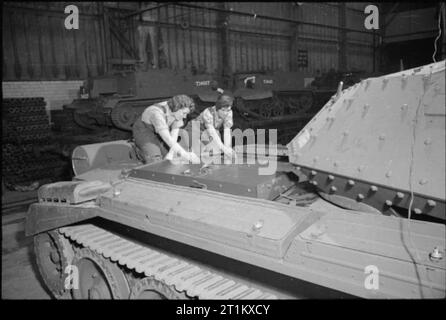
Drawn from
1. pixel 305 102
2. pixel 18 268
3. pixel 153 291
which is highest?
pixel 305 102

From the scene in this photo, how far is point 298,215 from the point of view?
2.36m

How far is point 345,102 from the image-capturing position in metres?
3.00

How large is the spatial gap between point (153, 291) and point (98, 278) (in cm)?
103

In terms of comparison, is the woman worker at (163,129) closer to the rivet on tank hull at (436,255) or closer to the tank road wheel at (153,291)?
the tank road wheel at (153,291)

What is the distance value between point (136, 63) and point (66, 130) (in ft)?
10.7

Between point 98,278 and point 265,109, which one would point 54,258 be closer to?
point 98,278

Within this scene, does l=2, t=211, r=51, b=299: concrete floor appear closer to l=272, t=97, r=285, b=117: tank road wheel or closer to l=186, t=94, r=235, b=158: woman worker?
l=186, t=94, r=235, b=158: woman worker

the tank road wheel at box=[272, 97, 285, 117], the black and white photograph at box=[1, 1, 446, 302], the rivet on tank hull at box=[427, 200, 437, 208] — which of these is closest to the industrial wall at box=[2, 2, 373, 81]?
the tank road wheel at box=[272, 97, 285, 117]

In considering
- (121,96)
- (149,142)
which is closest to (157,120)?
(149,142)

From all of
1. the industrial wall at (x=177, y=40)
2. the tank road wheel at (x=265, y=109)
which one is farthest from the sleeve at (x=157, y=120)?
the tank road wheel at (x=265, y=109)

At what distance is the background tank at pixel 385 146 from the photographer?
7.18 ft

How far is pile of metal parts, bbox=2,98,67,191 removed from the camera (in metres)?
9.97
